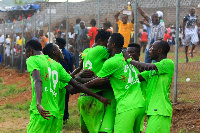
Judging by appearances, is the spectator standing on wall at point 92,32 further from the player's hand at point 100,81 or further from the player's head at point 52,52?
the player's hand at point 100,81

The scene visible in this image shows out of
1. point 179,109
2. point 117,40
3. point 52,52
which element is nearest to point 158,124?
point 117,40

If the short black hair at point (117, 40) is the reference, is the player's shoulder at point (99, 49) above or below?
below

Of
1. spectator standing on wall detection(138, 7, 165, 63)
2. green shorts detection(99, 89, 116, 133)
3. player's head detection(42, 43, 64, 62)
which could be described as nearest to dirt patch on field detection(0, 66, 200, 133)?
spectator standing on wall detection(138, 7, 165, 63)

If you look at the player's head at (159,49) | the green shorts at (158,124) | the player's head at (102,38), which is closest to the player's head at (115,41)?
the player's head at (159,49)

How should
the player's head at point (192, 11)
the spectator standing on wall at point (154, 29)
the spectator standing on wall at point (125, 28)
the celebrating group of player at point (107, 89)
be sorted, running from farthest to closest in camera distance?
the spectator standing on wall at point (125, 28) → the spectator standing on wall at point (154, 29) → the player's head at point (192, 11) → the celebrating group of player at point (107, 89)

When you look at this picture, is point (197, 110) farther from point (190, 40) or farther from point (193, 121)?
point (190, 40)

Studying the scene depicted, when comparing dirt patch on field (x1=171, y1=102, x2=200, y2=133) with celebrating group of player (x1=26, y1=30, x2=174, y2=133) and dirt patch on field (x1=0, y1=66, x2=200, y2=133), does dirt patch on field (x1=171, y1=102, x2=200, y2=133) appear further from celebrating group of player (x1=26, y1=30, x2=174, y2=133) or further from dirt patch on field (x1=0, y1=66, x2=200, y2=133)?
celebrating group of player (x1=26, y1=30, x2=174, y2=133)

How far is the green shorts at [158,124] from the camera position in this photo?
17.7 feet

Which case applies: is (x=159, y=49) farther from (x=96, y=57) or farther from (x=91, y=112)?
(x=91, y=112)

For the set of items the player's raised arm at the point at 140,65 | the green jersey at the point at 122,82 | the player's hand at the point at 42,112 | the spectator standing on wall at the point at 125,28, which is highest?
the spectator standing on wall at the point at 125,28

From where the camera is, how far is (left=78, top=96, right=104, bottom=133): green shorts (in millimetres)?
5871

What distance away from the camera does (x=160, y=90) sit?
556 centimetres

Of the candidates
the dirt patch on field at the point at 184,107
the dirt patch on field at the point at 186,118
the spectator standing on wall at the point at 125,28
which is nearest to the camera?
the dirt patch on field at the point at 186,118

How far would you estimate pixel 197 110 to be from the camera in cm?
865
